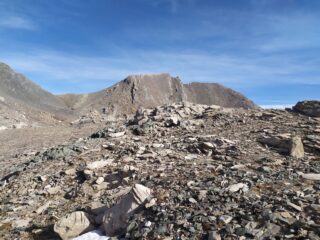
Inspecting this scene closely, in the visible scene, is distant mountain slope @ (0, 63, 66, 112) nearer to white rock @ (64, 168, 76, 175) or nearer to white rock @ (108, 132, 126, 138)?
white rock @ (108, 132, 126, 138)

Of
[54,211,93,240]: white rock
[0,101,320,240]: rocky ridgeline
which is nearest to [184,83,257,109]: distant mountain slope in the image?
[0,101,320,240]: rocky ridgeline

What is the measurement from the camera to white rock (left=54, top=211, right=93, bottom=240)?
7.41 m

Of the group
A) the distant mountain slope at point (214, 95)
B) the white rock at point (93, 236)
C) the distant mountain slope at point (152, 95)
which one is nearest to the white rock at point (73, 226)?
the white rock at point (93, 236)

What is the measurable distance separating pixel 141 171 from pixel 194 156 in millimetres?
1900

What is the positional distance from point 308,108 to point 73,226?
43.7ft

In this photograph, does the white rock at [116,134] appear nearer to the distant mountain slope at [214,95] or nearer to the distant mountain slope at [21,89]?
the distant mountain slope at [21,89]

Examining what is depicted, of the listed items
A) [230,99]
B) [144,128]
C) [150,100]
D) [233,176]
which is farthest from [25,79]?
[233,176]

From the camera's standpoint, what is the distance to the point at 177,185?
26.3 feet

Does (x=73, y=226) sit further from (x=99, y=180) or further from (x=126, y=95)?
(x=126, y=95)

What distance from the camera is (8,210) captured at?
9.39m

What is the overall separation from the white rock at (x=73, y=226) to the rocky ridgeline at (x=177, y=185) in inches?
0.9

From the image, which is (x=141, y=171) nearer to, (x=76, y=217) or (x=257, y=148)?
(x=76, y=217)

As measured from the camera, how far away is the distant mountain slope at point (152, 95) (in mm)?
114938

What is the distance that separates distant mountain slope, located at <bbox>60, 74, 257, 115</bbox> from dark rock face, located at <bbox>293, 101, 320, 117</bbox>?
91.3 metres
